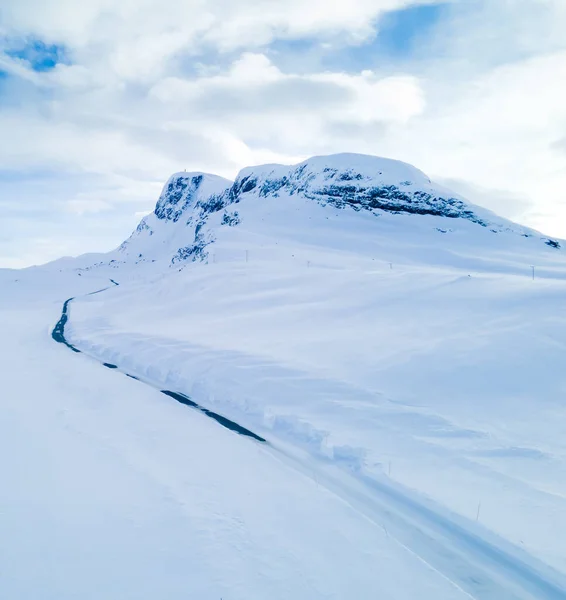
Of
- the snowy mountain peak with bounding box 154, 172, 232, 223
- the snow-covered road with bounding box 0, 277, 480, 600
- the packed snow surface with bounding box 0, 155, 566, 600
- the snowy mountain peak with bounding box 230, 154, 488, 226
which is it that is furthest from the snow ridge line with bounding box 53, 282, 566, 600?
the snowy mountain peak with bounding box 154, 172, 232, 223

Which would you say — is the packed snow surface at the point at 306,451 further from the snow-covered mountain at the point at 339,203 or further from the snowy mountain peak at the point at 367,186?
the snowy mountain peak at the point at 367,186

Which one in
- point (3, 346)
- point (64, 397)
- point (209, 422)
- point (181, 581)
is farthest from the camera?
point (3, 346)

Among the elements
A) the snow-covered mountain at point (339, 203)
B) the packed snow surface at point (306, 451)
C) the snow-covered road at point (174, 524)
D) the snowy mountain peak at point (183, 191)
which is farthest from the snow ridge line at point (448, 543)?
the snowy mountain peak at point (183, 191)

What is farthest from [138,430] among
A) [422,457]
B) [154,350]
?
[154,350]

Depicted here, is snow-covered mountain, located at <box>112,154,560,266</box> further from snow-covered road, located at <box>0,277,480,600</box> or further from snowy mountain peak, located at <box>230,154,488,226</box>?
snow-covered road, located at <box>0,277,480,600</box>

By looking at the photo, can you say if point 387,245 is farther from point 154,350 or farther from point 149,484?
point 149,484

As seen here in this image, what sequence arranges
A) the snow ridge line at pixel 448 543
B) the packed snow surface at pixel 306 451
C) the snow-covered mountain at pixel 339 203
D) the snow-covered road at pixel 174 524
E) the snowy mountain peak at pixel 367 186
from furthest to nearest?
the snowy mountain peak at pixel 367 186 → the snow-covered mountain at pixel 339 203 → the packed snow surface at pixel 306 451 → the snow ridge line at pixel 448 543 → the snow-covered road at pixel 174 524

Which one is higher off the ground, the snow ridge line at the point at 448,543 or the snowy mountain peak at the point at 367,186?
the snowy mountain peak at the point at 367,186

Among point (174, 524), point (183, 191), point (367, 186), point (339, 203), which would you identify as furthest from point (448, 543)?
point (183, 191)
